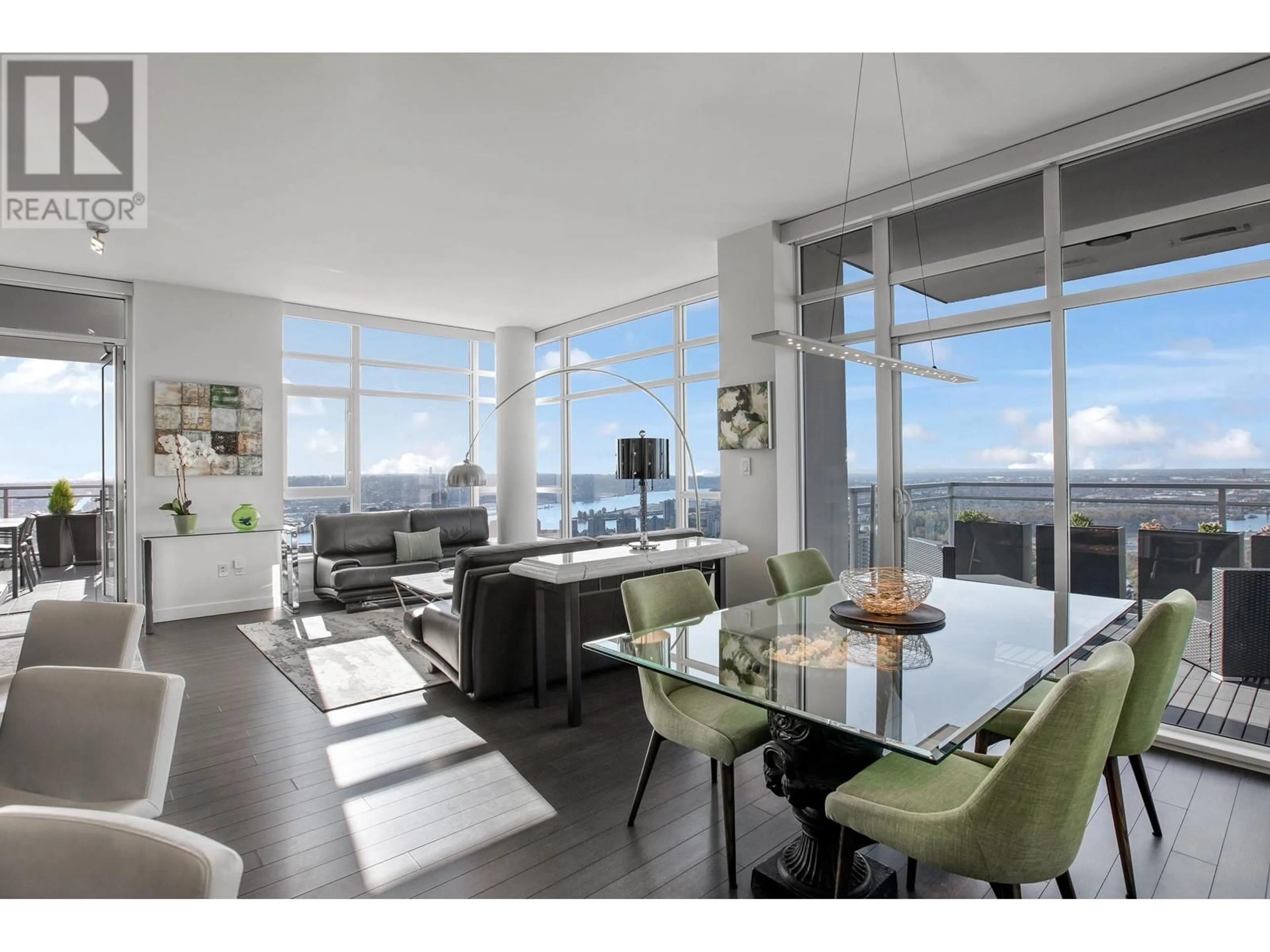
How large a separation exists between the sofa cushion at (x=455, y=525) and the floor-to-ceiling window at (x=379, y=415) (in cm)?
57

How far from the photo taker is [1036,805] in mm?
1378

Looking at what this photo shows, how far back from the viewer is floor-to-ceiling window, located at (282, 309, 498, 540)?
22.8 ft

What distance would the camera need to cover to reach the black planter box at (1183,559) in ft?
9.84

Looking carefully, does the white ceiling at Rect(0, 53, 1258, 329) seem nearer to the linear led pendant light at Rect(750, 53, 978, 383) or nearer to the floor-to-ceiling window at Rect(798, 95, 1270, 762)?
the linear led pendant light at Rect(750, 53, 978, 383)

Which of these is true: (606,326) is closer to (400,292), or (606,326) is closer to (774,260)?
(400,292)

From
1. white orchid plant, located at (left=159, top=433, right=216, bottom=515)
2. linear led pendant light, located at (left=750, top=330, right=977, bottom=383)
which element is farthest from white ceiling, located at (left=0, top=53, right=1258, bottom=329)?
white orchid plant, located at (left=159, top=433, right=216, bottom=515)

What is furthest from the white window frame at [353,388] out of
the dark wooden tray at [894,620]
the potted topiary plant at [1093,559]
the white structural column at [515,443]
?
the potted topiary plant at [1093,559]

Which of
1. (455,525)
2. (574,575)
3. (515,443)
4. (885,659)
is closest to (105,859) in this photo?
(885,659)

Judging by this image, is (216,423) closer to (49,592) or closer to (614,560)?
(49,592)

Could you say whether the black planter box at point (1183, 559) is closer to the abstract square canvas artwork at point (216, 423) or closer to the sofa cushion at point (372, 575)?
the sofa cushion at point (372, 575)

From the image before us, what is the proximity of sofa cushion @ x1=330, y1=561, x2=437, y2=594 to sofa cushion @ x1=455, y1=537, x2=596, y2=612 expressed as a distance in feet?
8.43

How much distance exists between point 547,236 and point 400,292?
2173mm

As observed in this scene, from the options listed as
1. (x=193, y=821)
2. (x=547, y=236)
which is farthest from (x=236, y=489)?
(x=193, y=821)

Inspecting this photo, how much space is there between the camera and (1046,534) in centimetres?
352
